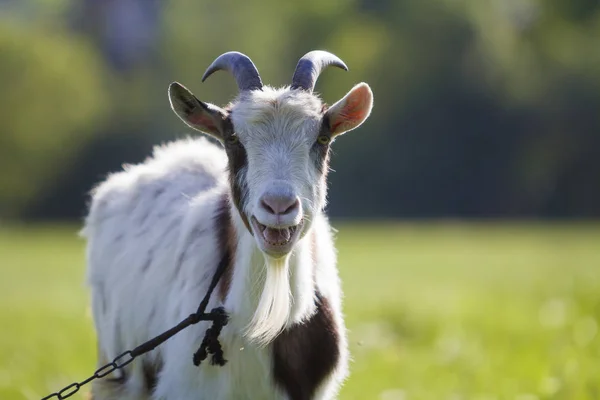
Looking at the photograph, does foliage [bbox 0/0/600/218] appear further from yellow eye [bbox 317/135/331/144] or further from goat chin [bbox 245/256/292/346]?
goat chin [bbox 245/256/292/346]

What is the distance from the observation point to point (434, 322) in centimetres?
1224

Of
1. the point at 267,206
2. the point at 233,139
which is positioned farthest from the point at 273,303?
the point at 233,139

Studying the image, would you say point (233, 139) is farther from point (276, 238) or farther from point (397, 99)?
point (397, 99)

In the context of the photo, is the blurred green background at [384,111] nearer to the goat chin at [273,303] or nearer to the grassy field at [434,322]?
the grassy field at [434,322]

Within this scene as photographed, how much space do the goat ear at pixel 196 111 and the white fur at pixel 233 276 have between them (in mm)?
155

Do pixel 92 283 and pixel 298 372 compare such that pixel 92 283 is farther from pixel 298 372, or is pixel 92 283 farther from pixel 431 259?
pixel 431 259

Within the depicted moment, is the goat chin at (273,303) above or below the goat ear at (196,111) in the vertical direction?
below

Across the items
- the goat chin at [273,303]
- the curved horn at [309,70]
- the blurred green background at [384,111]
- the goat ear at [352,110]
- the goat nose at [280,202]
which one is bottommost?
the goat chin at [273,303]

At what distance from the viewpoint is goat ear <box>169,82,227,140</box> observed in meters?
5.36

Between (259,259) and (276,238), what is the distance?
36 cm

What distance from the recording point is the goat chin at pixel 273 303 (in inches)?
198

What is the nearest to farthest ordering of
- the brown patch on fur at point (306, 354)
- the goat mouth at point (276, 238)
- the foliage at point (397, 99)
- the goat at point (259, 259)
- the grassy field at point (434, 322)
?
the goat mouth at point (276, 238) → the goat at point (259, 259) → the brown patch on fur at point (306, 354) → the grassy field at point (434, 322) → the foliage at point (397, 99)

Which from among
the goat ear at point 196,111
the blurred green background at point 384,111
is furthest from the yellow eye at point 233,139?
the blurred green background at point 384,111

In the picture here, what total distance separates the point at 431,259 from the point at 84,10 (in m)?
44.9
